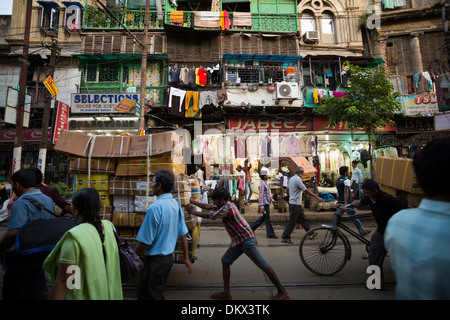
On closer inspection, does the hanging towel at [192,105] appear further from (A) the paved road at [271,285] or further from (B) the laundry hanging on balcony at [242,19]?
(A) the paved road at [271,285]

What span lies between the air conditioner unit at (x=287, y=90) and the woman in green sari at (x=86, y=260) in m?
13.2

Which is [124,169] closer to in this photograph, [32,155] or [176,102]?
[176,102]

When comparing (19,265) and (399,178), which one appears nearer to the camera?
(19,265)

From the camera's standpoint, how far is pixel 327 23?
1617 centimetres

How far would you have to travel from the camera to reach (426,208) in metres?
1.25

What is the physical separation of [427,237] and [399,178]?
325cm

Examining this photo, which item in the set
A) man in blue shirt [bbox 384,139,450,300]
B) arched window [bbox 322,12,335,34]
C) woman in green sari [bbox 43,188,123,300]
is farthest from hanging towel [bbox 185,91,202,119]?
man in blue shirt [bbox 384,139,450,300]

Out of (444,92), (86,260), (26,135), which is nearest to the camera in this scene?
(86,260)

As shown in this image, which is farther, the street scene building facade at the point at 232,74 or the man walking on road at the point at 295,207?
the street scene building facade at the point at 232,74

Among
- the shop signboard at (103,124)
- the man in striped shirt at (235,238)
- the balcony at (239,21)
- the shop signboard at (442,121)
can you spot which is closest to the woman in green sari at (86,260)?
the man in striped shirt at (235,238)

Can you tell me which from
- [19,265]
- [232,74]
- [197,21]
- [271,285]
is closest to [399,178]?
[271,285]

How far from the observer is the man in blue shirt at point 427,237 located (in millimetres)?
1128
